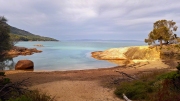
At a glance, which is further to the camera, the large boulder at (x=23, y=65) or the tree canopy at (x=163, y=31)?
the tree canopy at (x=163, y=31)

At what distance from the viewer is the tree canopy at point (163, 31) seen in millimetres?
33469

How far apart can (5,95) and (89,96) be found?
4311 mm

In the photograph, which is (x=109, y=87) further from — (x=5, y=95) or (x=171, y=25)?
(x=171, y=25)

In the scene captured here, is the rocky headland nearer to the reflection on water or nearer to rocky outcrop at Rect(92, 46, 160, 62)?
rocky outcrop at Rect(92, 46, 160, 62)

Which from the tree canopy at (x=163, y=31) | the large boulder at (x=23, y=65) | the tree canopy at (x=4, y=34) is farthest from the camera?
the tree canopy at (x=163, y=31)

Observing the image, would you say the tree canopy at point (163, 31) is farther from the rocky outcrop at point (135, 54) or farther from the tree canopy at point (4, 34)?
the tree canopy at point (4, 34)

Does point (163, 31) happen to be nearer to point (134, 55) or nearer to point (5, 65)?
point (134, 55)

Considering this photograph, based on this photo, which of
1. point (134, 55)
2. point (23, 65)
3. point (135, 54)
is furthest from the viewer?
point (135, 54)

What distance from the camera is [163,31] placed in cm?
3341

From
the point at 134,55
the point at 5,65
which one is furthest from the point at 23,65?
the point at 134,55

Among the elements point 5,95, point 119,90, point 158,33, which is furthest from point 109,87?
point 158,33

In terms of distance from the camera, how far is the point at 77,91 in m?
10.8

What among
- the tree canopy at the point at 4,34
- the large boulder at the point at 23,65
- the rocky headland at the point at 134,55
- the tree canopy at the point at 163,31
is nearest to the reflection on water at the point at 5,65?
the large boulder at the point at 23,65

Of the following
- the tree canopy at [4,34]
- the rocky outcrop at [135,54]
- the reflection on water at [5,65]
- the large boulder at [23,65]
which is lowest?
the reflection on water at [5,65]
